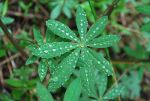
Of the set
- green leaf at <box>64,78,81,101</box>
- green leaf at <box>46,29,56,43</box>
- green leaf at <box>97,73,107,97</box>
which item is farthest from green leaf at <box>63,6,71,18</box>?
green leaf at <box>64,78,81,101</box>

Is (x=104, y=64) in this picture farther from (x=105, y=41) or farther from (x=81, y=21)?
(x=81, y=21)

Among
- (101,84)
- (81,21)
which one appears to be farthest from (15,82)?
(81,21)

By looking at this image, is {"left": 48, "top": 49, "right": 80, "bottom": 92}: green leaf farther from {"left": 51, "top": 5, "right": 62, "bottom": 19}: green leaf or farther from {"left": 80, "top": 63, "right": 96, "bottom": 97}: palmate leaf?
{"left": 51, "top": 5, "right": 62, "bottom": 19}: green leaf

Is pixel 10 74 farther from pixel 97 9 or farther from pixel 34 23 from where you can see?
pixel 97 9

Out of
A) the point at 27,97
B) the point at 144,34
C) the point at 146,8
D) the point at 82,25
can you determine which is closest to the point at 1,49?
the point at 27,97

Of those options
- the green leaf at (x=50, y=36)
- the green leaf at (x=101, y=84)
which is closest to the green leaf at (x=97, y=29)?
the green leaf at (x=50, y=36)

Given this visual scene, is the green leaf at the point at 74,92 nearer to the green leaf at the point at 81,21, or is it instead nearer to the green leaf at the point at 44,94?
the green leaf at the point at 44,94
